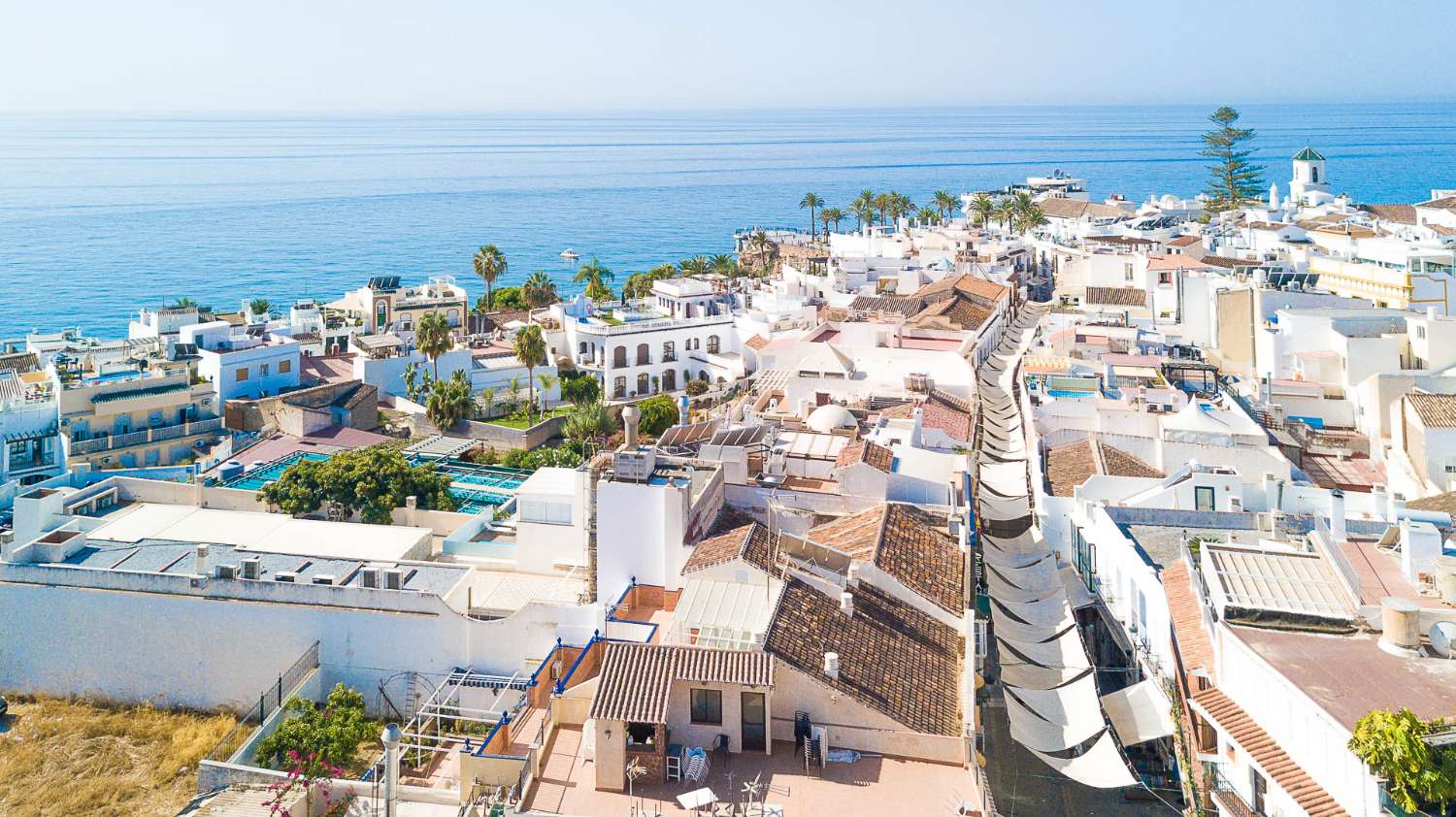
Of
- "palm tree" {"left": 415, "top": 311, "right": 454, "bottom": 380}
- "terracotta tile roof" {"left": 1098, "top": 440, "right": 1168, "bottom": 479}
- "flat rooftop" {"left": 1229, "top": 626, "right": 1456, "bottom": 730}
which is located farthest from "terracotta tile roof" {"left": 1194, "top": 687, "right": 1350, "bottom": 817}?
"palm tree" {"left": 415, "top": 311, "right": 454, "bottom": 380}

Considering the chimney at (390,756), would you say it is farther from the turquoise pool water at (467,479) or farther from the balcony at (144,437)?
the balcony at (144,437)

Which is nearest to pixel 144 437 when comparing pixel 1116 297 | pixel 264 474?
pixel 264 474

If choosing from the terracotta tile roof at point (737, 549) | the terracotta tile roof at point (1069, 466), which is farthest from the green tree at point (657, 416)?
the terracotta tile roof at point (737, 549)

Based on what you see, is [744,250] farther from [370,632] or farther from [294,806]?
[294,806]

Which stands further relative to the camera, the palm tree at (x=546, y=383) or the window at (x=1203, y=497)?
the palm tree at (x=546, y=383)

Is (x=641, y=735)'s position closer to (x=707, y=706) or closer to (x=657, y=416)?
(x=707, y=706)
